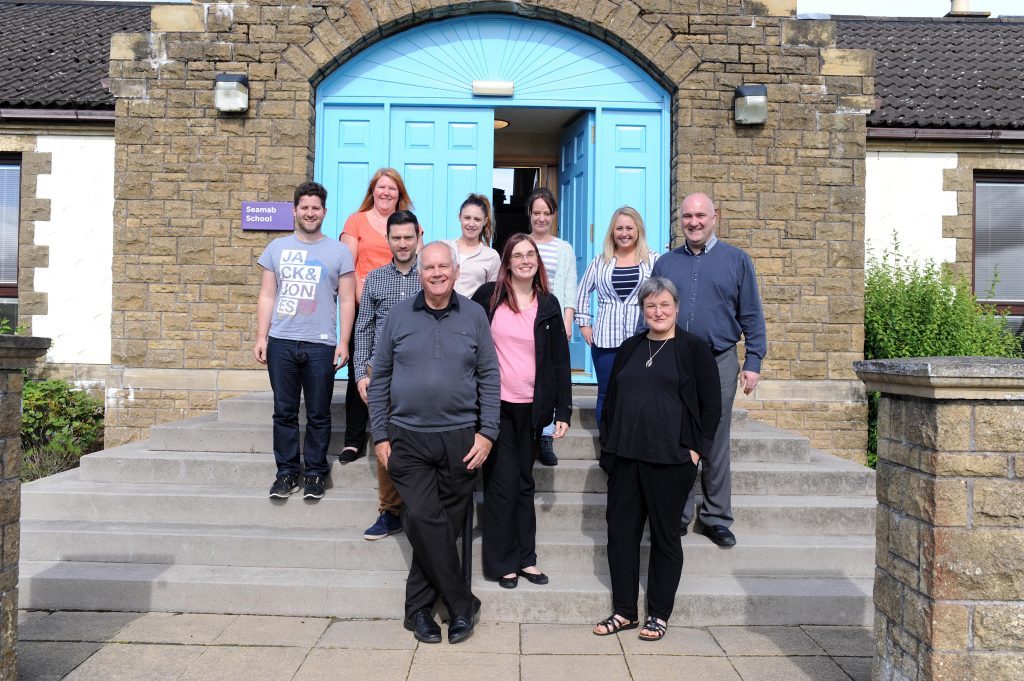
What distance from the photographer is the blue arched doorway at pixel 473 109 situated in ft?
26.0

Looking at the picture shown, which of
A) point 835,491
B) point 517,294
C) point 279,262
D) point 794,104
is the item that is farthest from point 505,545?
point 794,104

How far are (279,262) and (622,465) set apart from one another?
7.59 ft

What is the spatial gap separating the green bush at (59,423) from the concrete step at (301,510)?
3045mm

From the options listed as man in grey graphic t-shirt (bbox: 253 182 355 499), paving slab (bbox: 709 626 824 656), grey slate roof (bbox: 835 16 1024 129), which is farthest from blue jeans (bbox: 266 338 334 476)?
grey slate roof (bbox: 835 16 1024 129)

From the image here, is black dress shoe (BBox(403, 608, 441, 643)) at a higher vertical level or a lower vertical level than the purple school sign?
lower

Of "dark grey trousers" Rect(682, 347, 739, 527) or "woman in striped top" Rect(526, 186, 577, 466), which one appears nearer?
"dark grey trousers" Rect(682, 347, 739, 527)

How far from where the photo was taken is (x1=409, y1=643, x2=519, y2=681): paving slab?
11.5 ft

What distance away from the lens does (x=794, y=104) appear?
7633 millimetres

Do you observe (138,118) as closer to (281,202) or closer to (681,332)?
(281,202)

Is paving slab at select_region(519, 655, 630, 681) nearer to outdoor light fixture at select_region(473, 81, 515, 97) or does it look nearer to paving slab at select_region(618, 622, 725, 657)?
paving slab at select_region(618, 622, 725, 657)

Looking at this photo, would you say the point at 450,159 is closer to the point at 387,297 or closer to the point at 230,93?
the point at 230,93

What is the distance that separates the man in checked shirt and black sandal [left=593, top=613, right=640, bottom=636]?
1.33m

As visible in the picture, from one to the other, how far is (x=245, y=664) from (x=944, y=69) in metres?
10.8

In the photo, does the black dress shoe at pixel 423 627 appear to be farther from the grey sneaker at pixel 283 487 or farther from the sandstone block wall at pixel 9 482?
the sandstone block wall at pixel 9 482
